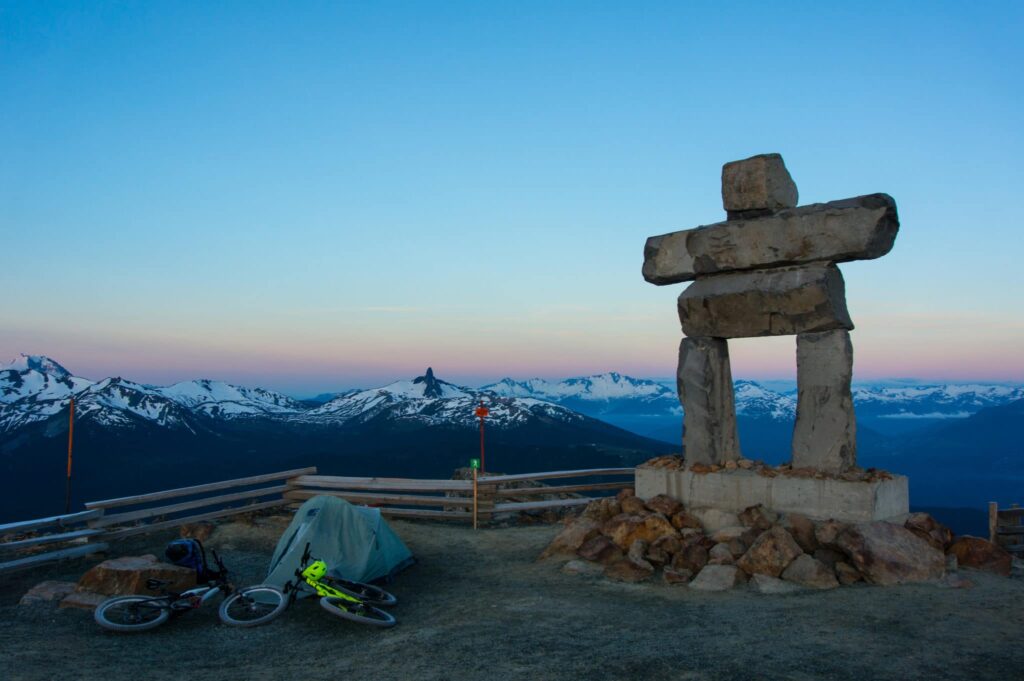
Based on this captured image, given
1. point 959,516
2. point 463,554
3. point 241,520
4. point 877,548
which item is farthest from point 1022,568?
A: point 959,516

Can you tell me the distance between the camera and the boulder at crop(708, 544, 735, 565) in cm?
1139

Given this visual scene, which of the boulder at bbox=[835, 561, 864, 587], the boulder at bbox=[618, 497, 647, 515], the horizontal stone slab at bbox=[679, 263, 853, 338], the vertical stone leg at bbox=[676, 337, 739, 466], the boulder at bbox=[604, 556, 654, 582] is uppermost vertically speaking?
the horizontal stone slab at bbox=[679, 263, 853, 338]

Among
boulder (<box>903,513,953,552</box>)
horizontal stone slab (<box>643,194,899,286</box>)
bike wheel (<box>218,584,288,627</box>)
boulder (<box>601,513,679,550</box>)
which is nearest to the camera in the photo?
bike wheel (<box>218,584,288,627</box>)

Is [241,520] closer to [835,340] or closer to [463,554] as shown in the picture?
[463,554]

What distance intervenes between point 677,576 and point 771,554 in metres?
1.39

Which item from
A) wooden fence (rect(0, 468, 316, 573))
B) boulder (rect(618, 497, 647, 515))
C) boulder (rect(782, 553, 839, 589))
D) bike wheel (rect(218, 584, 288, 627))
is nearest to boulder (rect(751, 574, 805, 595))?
boulder (rect(782, 553, 839, 589))

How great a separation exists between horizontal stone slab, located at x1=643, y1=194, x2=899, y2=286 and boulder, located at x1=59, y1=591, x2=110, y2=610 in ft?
34.5

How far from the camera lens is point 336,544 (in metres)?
11.6

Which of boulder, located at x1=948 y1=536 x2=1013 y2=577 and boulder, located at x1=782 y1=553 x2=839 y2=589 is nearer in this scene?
boulder, located at x1=782 y1=553 x2=839 y2=589

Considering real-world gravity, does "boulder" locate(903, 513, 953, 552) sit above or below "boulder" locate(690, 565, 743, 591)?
above

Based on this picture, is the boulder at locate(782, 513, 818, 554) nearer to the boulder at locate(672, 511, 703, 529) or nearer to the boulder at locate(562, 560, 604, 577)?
the boulder at locate(672, 511, 703, 529)

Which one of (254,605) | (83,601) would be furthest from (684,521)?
(83,601)

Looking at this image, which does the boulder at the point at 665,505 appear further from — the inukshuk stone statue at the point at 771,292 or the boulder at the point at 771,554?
the boulder at the point at 771,554

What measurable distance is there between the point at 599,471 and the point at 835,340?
6751 mm
